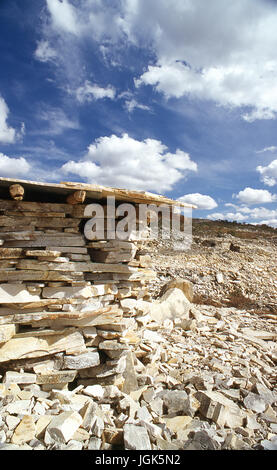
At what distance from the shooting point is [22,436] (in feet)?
8.98

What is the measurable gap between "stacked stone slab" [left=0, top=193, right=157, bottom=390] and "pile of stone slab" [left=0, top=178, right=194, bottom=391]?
1cm

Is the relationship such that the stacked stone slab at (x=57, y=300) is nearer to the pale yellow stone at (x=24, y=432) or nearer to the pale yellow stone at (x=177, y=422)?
the pale yellow stone at (x=24, y=432)

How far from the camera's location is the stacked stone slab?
3707 millimetres

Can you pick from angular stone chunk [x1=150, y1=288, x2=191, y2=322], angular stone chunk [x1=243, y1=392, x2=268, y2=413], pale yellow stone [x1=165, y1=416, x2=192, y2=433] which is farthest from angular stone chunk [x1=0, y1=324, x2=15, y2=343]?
angular stone chunk [x1=150, y1=288, x2=191, y2=322]

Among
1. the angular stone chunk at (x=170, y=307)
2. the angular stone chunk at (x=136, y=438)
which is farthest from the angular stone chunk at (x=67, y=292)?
the angular stone chunk at (x=170, y=307)

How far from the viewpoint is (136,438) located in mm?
2771

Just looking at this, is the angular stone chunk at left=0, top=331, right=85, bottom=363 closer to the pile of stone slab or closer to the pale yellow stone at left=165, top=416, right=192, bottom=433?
the pile of stone slab

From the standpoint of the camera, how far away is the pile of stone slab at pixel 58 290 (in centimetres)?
370

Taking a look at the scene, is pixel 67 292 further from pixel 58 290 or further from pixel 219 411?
pixel 219 411

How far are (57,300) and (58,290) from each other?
146mm

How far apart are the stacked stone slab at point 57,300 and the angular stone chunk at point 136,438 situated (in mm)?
1192

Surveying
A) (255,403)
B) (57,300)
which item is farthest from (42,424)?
(255,403)
